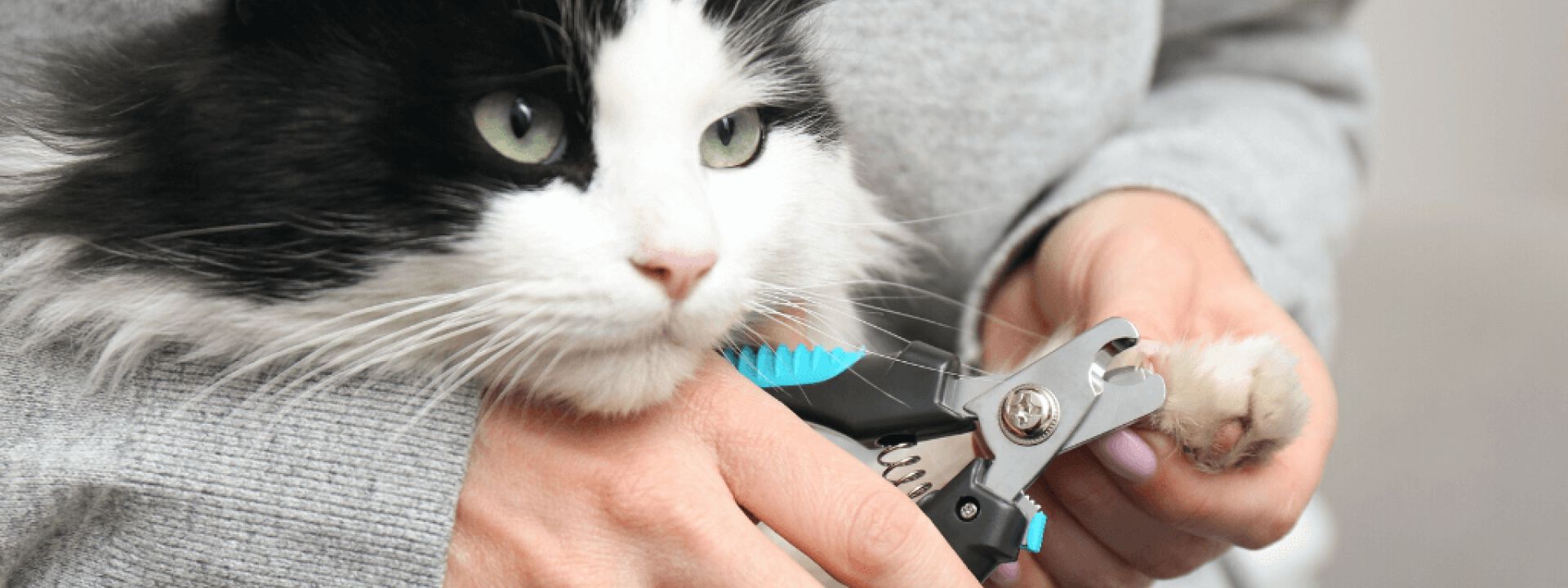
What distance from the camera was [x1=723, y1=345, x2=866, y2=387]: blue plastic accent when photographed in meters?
0.76

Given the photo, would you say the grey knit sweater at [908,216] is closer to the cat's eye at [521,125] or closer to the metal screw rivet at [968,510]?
the cat's eye at [521,125]

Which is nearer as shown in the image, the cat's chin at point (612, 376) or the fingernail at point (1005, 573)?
the cat's chin at point (612, 376)

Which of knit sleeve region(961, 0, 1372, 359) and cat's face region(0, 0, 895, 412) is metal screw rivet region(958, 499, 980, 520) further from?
knit sleeve region(961, 0, 1372, 359)

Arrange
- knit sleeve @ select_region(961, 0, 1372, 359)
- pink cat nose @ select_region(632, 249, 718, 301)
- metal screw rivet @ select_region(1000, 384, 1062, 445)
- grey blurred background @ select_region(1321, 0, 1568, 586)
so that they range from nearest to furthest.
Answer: pink cat nose @ select_region(632, 249, 718, 301), metal screw rivet @ select_region(1000, 384, 1062, 445), knit sleeve @ select_region(961, 0, 1372, 359), grey blurred background @ select_region(1321, 0, 1568, 586)

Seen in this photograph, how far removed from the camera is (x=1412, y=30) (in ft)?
9.14

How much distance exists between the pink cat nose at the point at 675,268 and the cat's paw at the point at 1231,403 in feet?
1.11

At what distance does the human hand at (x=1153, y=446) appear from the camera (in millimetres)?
707

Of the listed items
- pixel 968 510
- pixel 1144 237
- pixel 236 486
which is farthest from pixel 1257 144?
pixel 236 486

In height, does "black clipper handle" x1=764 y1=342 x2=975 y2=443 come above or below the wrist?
below

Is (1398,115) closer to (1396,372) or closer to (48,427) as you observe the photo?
(1396,372)

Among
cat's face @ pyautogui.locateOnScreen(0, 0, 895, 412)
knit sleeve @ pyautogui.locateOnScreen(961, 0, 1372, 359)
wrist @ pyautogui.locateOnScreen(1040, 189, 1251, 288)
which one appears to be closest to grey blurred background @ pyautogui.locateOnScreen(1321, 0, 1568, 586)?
knit sleeve @ pyautogui.locateOnScreen(961, 0, 1372, 359)

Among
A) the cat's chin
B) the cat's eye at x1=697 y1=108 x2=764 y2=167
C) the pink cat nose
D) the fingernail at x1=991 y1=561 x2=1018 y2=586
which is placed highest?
the cat's eye at x1=697 y1=108 x2=764 y2=167

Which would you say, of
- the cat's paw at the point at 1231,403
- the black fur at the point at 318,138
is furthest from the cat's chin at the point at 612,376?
the cat's paw at the point at 1231,403

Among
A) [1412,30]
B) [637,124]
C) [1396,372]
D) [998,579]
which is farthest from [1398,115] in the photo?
[637,124]
